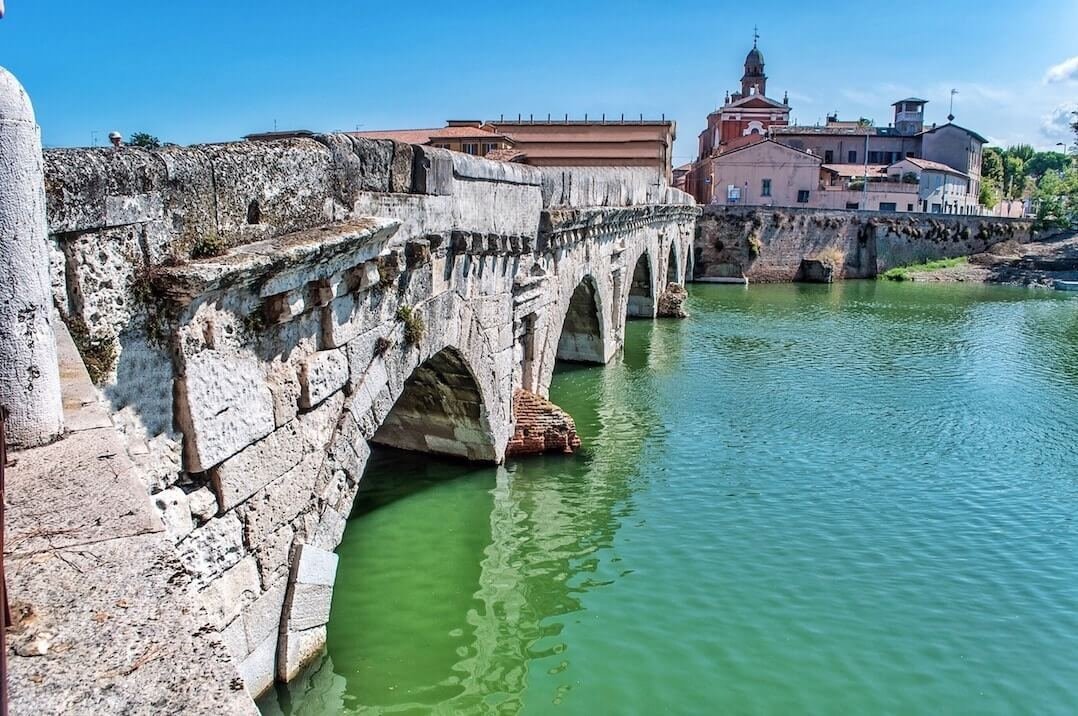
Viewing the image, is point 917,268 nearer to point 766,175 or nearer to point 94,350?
point 766,175

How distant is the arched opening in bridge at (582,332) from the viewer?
17.4 m

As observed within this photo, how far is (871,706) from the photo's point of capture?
6387mm

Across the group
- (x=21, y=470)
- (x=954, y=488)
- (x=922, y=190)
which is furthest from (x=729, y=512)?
(x=922, y=190)

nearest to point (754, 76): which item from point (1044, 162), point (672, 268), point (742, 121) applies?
point (742, 121)

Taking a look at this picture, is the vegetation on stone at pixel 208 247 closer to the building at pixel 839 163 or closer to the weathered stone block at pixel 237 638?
the weathered stone block at pixel 237 638

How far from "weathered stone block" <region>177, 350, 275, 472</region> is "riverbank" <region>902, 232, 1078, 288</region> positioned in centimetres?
3979

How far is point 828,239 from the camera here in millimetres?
41750

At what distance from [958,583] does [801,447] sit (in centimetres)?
429

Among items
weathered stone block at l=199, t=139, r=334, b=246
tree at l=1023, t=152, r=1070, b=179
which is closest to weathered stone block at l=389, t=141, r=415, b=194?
weathered stone block at l=199, t=139, r=334, b=246

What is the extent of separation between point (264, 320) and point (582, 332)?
12856mm

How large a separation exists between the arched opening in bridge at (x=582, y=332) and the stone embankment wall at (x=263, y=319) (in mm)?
8122

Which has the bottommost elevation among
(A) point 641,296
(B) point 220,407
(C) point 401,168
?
(A) point 641,296

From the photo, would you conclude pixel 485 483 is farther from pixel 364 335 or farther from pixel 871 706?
pixel 871 706

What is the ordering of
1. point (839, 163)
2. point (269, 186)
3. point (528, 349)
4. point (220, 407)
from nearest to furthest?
point (220, 407), point (269, 186), point (528, 349), point (839, 163)
